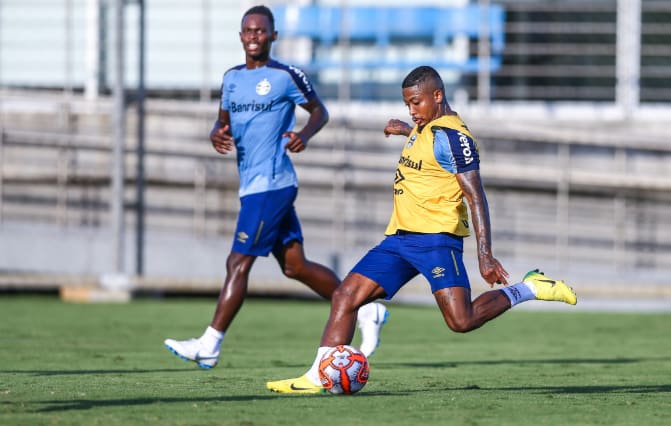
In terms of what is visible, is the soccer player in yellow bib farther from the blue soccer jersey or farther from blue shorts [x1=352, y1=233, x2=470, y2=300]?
the blue soccer jersey

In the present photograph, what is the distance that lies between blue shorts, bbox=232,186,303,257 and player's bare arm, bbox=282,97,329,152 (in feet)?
1.35

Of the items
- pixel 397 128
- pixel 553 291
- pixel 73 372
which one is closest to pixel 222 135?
pixel 397 128

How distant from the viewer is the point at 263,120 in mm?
9102

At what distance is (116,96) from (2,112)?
8.62 feet

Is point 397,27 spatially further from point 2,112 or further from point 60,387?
point 60,387

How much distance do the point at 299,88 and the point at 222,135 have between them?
0.61 m

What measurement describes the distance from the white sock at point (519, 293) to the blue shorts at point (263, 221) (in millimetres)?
1974

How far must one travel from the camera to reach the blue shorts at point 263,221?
29.3 feet

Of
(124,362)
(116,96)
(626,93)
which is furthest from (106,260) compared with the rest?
(124,362)

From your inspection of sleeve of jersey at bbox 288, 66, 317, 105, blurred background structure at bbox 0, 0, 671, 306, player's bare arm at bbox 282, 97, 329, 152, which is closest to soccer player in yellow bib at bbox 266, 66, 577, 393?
player's bare arm at bbox 282, 97, 329, 152

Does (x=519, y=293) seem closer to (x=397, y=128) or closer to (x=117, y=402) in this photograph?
(x=397, y=128)

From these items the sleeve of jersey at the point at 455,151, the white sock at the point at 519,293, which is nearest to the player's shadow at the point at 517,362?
the white sock at the point at 519,293

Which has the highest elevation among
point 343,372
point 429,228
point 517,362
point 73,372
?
point 429,228

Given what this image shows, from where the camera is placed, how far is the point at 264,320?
1374 centimetres
